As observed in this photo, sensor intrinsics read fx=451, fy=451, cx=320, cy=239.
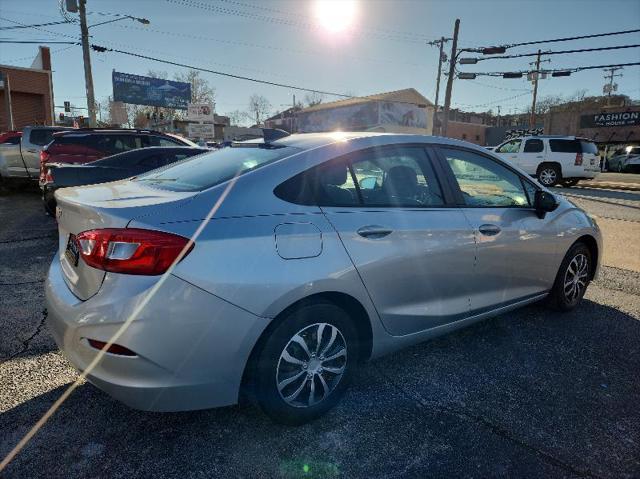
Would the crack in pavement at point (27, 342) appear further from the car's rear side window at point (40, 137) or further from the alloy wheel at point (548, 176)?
the alloy wheel at point (548, 176)

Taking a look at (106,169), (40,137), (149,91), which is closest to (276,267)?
(106,169)

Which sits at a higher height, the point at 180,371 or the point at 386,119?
the point at 386,119

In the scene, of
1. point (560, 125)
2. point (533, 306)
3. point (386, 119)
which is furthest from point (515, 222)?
point (560, 125)

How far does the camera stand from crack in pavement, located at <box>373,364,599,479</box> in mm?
2221

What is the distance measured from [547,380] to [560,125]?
163 ft

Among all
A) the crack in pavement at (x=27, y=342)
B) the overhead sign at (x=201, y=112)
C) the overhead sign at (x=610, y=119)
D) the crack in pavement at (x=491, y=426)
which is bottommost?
the crack in pavement at (x=491, y=426)

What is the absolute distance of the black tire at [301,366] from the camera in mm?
2215

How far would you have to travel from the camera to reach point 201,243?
→ 6.50 feet

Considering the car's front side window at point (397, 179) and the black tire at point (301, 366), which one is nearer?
the black tire at point (301, 366)

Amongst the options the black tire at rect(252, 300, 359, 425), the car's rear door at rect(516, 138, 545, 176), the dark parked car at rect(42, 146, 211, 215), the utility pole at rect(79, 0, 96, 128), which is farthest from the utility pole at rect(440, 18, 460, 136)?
the black tire at rect(252, 300, 359, 425)

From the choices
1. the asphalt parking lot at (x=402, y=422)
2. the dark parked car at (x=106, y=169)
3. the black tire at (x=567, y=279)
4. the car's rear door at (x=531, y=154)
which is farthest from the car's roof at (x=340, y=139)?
the car's rear door at (x=531, y=154)

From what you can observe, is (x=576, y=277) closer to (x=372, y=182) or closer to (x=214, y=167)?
(x=372, y=182)

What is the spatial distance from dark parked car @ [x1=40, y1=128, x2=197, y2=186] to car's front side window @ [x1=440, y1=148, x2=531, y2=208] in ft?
23.6

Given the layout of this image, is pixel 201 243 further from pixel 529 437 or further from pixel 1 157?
pixel 1 157
